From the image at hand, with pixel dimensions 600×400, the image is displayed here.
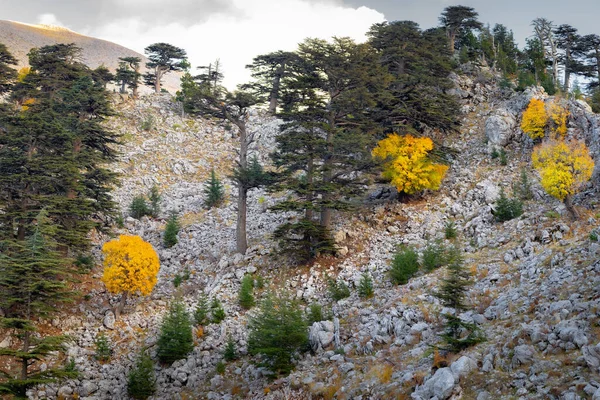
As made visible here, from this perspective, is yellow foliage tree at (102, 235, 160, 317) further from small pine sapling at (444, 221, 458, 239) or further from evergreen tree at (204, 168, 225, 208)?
small pine sapling at (444, 221, 458, 239)

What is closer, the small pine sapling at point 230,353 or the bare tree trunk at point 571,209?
the small pine sapling at point 230,353

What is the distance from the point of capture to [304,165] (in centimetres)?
2430

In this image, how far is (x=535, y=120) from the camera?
2847cm

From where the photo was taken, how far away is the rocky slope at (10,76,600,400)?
958 centimetres

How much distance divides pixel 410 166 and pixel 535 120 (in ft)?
35.3

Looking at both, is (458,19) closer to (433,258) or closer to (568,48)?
(568,48)

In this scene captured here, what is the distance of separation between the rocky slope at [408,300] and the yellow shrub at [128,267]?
1.74 m

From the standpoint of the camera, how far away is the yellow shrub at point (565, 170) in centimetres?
1803

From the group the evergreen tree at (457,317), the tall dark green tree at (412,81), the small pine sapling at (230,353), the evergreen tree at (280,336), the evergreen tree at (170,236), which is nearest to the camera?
the evergreen tree at (457,317)

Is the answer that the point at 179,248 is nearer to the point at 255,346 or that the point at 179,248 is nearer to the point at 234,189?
the point at 234,189

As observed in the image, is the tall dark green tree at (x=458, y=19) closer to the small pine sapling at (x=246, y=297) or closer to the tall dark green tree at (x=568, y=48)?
the tall dark green tree at (x=568, y=48)

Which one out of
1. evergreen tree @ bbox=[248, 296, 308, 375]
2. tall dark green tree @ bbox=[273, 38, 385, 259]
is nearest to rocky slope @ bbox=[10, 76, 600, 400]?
evergreen tree @ bbox=[248, 296, 308, 375]

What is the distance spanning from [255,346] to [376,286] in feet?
22.1

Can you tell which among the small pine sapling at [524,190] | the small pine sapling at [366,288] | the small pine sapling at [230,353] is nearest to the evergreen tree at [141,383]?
the small pine sapling at [230,353]
